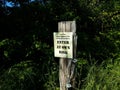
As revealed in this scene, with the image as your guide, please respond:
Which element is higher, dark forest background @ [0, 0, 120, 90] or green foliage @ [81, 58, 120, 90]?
dark forest background @ [0, 0, 120, 90]

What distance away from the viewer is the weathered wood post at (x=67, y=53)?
13.6ft

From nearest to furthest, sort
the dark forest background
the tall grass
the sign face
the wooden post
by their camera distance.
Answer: the sign face < the wooden post < the tall grass < the dark forest background

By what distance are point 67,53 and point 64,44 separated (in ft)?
0.42

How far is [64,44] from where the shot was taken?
13.7 feet

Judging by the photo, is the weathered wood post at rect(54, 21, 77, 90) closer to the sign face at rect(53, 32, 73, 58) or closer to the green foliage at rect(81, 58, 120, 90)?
the sign face at rect(53, 32, 73, 58)

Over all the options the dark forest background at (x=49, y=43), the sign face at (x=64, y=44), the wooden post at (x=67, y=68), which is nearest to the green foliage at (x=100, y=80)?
the dark forest background at (x=49, y=43)

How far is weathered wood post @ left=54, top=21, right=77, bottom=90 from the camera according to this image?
13.6ft

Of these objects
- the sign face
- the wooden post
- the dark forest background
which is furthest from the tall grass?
the sign face

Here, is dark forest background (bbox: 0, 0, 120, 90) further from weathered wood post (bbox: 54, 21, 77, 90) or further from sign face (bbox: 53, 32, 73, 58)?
sign face (bbox: 53, 32, 73, 58)

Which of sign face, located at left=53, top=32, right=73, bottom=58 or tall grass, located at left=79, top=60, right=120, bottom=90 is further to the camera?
tall grass, located at left=79, top=60, right=120, bottom=90

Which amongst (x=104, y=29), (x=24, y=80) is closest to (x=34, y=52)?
(x=24, y=80)

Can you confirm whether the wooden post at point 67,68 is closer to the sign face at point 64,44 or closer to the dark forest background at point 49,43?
the sign face at point 64,44

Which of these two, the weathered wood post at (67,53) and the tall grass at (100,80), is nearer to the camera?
the weathered wood post at (67,53)

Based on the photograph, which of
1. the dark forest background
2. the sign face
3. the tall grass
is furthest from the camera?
the dark forest background
